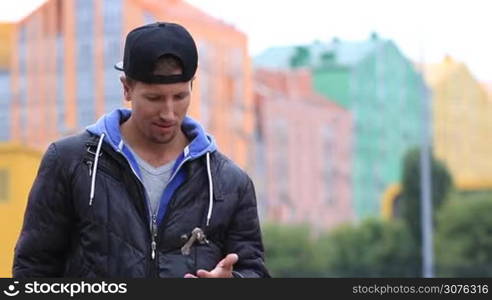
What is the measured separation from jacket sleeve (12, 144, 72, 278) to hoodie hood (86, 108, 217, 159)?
0.11 metres

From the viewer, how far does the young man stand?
318 cm

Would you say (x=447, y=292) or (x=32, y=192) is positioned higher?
(x=32, y=192)

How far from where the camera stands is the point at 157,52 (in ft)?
10.4

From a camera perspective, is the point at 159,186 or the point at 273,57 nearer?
the point at 159,186

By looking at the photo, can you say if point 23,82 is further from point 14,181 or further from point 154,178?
point 154,178

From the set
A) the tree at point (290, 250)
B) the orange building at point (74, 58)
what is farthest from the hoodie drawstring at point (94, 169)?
the tree at point (290, 250)

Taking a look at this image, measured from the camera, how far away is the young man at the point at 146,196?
318 cm

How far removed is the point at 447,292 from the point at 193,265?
55cm

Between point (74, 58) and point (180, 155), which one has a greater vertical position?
point (74, 58)

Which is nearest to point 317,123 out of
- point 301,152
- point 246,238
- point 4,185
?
point 301,152

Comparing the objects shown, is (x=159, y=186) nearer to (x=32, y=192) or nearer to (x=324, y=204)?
(x=32, y=192)

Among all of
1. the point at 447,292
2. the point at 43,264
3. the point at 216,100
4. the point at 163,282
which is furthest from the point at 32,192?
the point at 216,100

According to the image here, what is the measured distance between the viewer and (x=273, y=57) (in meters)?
47.5

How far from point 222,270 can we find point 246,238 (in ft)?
0.57
